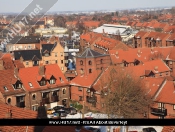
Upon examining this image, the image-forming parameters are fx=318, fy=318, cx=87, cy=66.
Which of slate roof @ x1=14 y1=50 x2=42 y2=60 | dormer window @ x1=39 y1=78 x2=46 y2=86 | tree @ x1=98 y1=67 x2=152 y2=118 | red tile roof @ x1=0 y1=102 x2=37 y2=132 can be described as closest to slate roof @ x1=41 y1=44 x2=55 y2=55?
slate roof @ x1=14 y1=50 x2=42 y2=60

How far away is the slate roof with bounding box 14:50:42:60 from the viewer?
8.84 feet

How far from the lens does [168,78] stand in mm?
3080

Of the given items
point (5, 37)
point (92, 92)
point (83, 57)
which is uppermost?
point (5, 37)

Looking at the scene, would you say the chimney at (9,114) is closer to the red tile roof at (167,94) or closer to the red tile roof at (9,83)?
the red tile roof at (9,83)

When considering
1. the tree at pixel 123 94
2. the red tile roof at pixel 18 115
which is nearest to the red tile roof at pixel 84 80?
the tree at pixel 123 94

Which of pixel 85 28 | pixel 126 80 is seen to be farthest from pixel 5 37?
pixel 85 28

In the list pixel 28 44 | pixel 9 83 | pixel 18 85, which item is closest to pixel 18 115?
pixel 18 85

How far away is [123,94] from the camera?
2.11 meters

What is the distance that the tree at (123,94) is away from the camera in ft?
6.91

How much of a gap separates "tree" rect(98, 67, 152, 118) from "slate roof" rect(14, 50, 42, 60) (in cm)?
59

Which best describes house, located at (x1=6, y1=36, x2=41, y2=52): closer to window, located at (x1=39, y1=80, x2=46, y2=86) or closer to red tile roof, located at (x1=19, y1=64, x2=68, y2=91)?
red tile roof, located at (x1=19, y1=64, x2=68, y2=91)

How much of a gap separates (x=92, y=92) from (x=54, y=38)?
595 mm

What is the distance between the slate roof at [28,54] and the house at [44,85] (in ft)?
0.43

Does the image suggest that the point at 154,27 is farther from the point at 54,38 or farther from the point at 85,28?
the point at 54,38
